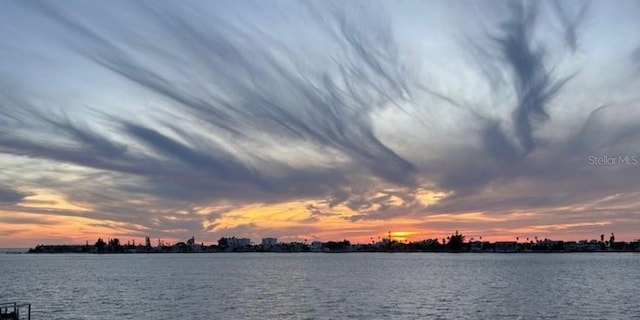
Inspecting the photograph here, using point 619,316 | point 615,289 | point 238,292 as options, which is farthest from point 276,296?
point 615,289

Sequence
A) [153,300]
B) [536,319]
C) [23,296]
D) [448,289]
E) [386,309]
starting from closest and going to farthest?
[536,319] < [386,309] < [153,300] < [23,296] < [448,289]

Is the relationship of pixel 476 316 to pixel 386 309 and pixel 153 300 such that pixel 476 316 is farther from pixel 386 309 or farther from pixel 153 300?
pixel 153 300

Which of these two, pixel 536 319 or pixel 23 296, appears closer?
pixel 536 319

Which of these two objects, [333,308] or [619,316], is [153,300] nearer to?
[333,308]

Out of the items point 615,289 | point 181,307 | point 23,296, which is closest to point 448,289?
point 615,289

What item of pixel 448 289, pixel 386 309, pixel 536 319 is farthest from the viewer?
pixel 448 289

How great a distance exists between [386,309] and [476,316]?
1408 cm

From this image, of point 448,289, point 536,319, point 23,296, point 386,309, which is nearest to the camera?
point 536,319

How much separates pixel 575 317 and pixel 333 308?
3467 cm

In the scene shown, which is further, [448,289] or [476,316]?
[448,289]

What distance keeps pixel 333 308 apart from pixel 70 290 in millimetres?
68726

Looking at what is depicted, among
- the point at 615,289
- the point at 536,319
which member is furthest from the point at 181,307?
the point at 615,289

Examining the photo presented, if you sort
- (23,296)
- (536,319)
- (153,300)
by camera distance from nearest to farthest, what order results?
(536,319), (153,300), (23,296)

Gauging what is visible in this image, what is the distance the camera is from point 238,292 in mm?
118812
